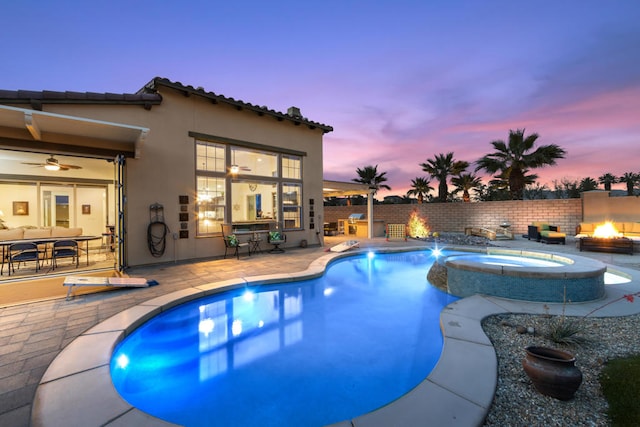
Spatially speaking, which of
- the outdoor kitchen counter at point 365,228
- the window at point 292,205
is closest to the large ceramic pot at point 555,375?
the window at point 292,205

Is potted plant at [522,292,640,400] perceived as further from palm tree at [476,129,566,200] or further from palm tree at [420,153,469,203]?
palm tree at [420,153,469,203]

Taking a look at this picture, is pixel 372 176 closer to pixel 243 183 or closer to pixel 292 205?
pixel 292 205

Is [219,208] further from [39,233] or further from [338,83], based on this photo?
[338,83]

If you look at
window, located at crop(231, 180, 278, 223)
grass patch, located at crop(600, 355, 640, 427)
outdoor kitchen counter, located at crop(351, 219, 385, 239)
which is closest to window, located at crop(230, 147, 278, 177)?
window, located at crop(231, 180, 278, 223)

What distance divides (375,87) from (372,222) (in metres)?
6.94

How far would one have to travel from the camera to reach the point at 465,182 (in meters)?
20.2

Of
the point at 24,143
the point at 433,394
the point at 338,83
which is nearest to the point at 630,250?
the point at 433,394

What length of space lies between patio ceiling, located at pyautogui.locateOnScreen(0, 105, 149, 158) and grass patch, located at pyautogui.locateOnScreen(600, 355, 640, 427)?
7921 mm

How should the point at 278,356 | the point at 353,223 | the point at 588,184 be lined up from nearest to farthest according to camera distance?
the point at 278,356, the point at 353,223, the point at 588,184

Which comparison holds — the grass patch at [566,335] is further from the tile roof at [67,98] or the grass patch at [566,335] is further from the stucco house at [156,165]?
the tile roof at [67,98]

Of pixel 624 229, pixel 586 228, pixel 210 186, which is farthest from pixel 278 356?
pixel 624 229

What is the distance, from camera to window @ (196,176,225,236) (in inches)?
339

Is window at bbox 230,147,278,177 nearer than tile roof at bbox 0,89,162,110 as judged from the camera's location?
No

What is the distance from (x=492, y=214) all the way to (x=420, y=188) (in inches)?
324
